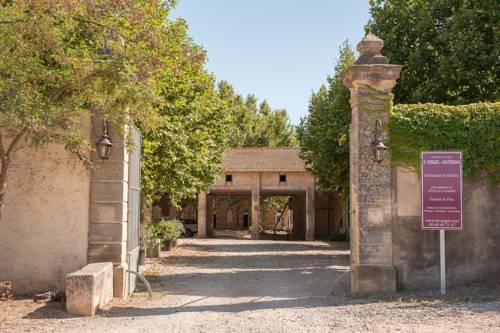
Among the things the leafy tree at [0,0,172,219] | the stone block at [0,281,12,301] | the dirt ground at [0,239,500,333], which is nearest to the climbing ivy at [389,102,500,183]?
the dirt ground at [0,239,500,333]

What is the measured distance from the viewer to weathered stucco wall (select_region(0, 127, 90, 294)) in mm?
9875

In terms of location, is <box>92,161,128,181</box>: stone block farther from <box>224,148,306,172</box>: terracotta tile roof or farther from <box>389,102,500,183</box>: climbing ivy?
<box>224,148,306,172</box>: terracotta tile roof

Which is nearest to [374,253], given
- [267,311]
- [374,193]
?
[374,193]

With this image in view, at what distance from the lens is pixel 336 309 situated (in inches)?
360

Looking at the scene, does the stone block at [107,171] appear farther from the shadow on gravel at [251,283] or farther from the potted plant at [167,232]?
the potted plant at [167,232]

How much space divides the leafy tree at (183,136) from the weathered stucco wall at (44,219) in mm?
4374

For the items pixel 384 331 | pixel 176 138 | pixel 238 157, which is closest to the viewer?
pixel 384 331

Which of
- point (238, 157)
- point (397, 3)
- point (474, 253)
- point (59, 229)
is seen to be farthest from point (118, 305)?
point (238, 157)

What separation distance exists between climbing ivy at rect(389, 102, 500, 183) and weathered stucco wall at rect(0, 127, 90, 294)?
229 inches

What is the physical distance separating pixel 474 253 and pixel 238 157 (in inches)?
1151

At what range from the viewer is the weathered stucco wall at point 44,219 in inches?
389

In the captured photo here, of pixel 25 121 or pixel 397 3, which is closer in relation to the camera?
pixel 25 121

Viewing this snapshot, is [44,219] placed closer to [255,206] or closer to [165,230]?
[165,230]

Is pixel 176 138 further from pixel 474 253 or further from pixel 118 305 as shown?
pixel 474 253
